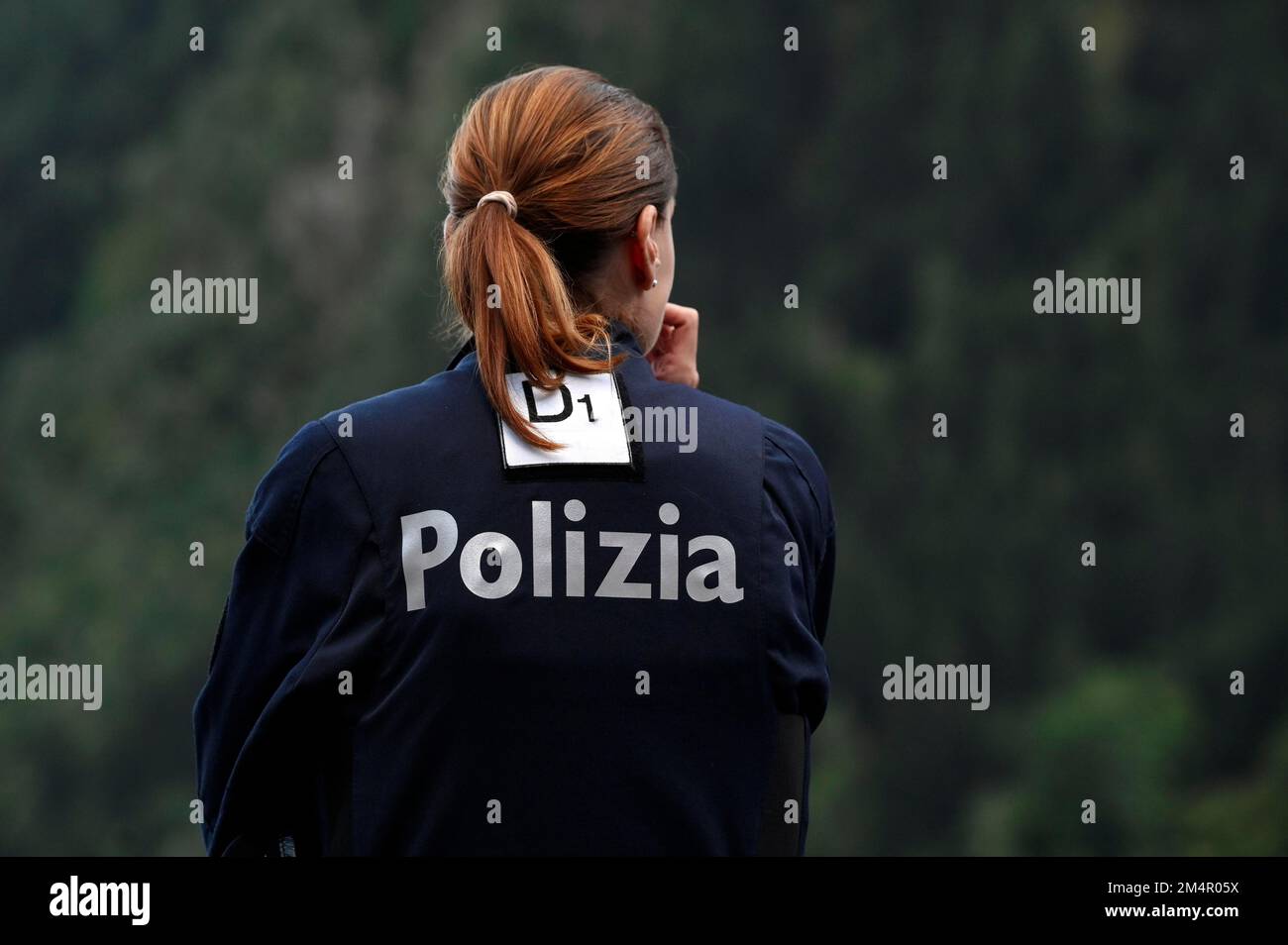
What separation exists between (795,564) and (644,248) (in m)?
0.30

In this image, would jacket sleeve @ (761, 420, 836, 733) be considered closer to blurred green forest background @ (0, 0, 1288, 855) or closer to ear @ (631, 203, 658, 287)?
ear @ (631, 203, 658, 287)

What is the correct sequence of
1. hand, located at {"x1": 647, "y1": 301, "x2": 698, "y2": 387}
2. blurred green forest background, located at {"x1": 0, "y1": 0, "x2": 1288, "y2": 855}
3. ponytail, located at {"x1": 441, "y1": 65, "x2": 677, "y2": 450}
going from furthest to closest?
blurred green forest background, located at {"x1": 0, "y1": 0, "x2": 1288, "y2": 855}, hand, located at {"x1": 647, "y1": 301, "x2": 698, "y2": 387}, ponytail, located at {"x1": 441, "y1": 65, "x2": 677, "y2": 450}

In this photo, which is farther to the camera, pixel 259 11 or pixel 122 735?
pixel 259 11

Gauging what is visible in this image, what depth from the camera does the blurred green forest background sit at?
16812 millimetres

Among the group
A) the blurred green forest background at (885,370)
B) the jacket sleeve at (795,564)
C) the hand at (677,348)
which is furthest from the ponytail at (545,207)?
the blurred green forest background at (885,370)

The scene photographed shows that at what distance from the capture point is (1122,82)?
1873 centimetres

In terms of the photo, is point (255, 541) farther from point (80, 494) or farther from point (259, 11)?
point (259, 11)

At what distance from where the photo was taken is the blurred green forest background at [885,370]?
1681 cm

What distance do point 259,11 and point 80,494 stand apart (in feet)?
20.5

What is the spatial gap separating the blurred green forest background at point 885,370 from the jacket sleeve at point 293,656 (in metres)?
14.2

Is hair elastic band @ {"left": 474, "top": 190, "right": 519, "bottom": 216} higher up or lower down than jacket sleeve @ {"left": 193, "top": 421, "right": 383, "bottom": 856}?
higher up

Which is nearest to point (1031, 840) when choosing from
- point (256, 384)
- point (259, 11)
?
point (256, 384)

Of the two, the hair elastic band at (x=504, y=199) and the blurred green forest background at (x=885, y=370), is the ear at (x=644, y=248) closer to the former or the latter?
the hair elastic band at (x=504, y=199)

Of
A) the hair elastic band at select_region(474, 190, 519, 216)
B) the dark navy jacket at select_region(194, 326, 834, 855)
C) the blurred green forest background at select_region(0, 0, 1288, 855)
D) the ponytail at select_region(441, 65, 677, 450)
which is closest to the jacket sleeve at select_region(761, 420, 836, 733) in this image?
Answer: the dark navy jacket at select_region(194, 326, 834, 855)
